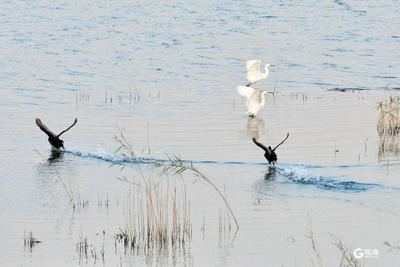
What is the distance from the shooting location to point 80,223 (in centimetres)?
888

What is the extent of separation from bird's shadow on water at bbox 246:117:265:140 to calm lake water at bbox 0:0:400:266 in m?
0.04

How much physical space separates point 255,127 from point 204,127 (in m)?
0.87

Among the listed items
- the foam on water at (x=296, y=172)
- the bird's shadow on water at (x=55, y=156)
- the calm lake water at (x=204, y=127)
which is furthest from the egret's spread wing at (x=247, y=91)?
the bird's shadow on water at (x=55, y=156)

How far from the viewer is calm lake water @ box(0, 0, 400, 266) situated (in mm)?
8414

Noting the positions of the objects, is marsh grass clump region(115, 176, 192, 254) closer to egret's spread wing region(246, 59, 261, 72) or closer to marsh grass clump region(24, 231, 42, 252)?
marsh grass clump region(24, 231, 42, 252)

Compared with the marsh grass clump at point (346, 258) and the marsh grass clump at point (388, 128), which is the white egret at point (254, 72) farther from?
the marsh grass clump at point (346, 258)

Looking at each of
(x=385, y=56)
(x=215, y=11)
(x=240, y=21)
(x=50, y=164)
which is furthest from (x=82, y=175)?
(x=215, y=11)

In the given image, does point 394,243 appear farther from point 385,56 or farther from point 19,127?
point 385,56

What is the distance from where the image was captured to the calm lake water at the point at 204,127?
27.6 feet

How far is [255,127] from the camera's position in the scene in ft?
49.9

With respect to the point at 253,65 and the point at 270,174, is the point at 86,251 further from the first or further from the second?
the point at 253,65

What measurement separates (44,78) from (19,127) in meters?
6.24

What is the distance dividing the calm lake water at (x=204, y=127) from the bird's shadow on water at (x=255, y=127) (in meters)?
0.04

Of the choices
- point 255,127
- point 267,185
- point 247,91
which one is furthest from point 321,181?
point 247,91
